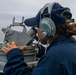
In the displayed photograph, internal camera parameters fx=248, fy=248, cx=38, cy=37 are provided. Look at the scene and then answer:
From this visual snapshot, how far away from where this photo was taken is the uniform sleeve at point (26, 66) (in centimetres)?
131

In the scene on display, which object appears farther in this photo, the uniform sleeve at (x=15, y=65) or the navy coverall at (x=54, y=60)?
the uniform sleeve at (x=15, y=65)

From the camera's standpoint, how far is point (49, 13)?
4.76ft

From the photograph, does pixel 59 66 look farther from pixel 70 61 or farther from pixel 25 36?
pixel 25 36

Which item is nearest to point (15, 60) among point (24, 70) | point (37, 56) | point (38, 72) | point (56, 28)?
point (24, 70)

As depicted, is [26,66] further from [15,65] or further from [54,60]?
[54,60]

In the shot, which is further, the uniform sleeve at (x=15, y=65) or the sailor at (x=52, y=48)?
the uniform sleeve at (x=15, y=65)

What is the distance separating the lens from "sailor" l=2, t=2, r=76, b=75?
4.32 ft

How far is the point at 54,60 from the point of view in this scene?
1303 mm

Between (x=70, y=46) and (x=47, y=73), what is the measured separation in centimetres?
21

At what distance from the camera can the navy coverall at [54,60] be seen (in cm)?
131

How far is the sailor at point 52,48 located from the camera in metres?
1.32

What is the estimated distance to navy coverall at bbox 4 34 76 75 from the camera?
4.29 ft

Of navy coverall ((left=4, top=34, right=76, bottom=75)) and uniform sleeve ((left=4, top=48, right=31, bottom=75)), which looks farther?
uniform sleeve ((left=4, top=48, right=31, bottom=75))

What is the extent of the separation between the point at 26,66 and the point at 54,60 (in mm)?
234
